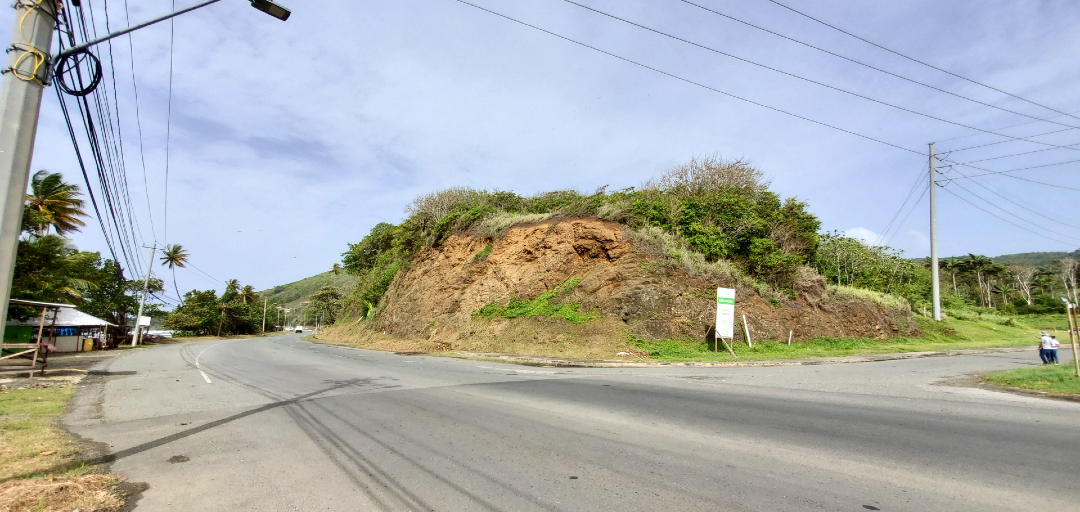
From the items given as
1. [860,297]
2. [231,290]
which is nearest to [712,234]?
[860,297]

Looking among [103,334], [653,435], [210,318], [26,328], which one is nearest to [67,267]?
[26,328]

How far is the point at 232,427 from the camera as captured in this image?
7.21m

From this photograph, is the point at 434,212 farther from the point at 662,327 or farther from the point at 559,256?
the point at 662,327

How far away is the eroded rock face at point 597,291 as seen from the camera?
68.6ft

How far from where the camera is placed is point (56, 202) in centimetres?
2538

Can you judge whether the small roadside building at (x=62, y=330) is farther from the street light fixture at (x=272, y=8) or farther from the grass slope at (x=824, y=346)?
the grass slope at (x=824, y=346)

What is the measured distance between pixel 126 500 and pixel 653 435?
5.47m

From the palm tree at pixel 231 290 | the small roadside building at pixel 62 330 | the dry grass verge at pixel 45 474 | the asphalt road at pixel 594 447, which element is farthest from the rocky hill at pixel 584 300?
the palm tree at pixel 231 290

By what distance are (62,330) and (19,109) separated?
1416 inches

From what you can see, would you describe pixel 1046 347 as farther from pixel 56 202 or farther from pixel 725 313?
pixel 56 202

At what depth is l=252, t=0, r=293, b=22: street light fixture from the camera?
5918mm

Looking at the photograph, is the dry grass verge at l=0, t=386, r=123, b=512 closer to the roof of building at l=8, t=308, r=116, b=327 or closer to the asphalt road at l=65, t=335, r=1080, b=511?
the asphalt road at l=65, t=335, r=1080, b=511

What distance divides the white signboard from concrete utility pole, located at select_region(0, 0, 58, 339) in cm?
1857

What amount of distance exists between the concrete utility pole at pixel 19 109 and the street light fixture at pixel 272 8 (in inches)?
→ 74.5
